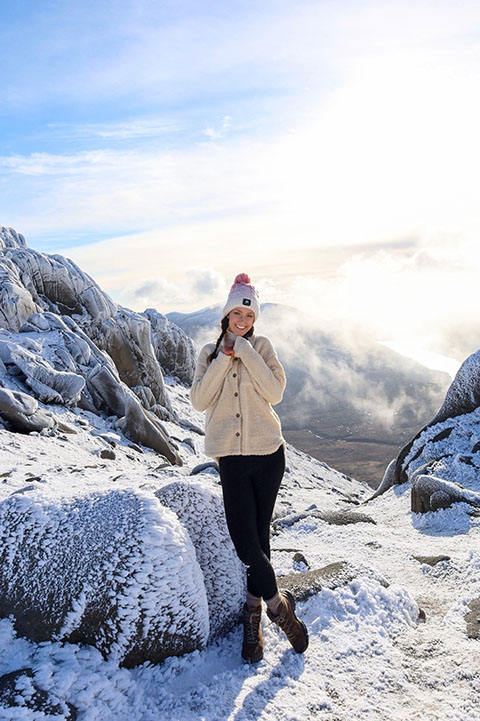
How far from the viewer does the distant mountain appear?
112 meters

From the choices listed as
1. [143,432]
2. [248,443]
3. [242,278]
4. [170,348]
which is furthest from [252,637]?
[170,348]

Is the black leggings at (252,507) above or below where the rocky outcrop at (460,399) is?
above

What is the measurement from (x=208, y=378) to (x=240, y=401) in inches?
14.1

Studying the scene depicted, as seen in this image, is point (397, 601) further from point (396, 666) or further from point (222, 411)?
point (222, 411)

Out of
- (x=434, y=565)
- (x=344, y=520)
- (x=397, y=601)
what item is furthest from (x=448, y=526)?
(x=397, y=601)

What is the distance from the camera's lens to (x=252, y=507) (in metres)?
4.20

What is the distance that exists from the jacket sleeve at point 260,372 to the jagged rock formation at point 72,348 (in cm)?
1281

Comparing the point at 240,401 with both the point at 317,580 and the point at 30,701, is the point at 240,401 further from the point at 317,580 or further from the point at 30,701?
the point at 30,701

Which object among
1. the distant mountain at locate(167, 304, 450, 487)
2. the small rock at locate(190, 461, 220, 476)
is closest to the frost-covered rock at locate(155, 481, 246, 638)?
the small rock at locate(190, 461, 220, 476)

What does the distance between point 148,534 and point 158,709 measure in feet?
4.01

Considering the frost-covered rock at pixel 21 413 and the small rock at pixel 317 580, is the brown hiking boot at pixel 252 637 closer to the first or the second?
the small rock at pixel 317 580

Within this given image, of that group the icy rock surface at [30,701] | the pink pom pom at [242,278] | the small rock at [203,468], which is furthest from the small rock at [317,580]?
the small rock at [203,468]

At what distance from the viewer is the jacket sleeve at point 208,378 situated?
4.30 metres

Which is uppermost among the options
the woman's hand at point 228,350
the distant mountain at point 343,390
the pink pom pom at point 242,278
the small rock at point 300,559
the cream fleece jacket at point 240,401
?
the pink pom pom at point 242,278
